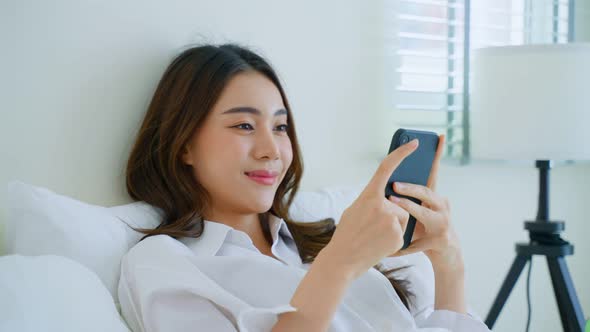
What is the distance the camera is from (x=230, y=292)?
3.86 ft

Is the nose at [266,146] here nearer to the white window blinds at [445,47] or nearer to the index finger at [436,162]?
the index finger at [436,162]

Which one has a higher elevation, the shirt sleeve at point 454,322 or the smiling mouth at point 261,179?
the smiling mouth at point 261,179

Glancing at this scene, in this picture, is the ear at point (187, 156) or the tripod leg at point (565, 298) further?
the tripod leg at point (565, 298)

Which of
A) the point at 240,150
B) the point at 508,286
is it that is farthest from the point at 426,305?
the point at 508,286

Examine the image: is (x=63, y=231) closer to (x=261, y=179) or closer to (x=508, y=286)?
(x=261, y=179)

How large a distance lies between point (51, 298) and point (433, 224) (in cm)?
67

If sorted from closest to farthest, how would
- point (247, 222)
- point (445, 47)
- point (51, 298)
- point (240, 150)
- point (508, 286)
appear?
point (51, 298)
point (240, 150)
point (247, 222)
point (508, 286)
point (445, 47)

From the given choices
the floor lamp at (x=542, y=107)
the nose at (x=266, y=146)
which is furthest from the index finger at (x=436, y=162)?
the floor lamp at (x=542, y=107)

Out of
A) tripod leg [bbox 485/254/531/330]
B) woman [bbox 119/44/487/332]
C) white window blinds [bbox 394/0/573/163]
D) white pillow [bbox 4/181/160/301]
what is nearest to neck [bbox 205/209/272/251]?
woman [bbox 119/44/487/332]

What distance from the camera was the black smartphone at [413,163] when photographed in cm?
111

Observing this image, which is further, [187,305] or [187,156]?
[187,156]

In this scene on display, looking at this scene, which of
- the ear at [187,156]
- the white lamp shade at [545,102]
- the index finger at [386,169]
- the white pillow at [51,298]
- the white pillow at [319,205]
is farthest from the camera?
the white lamp shade at [545,102]

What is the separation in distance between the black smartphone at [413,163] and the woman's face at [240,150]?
1.01 ft

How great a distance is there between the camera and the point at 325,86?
1833mm
